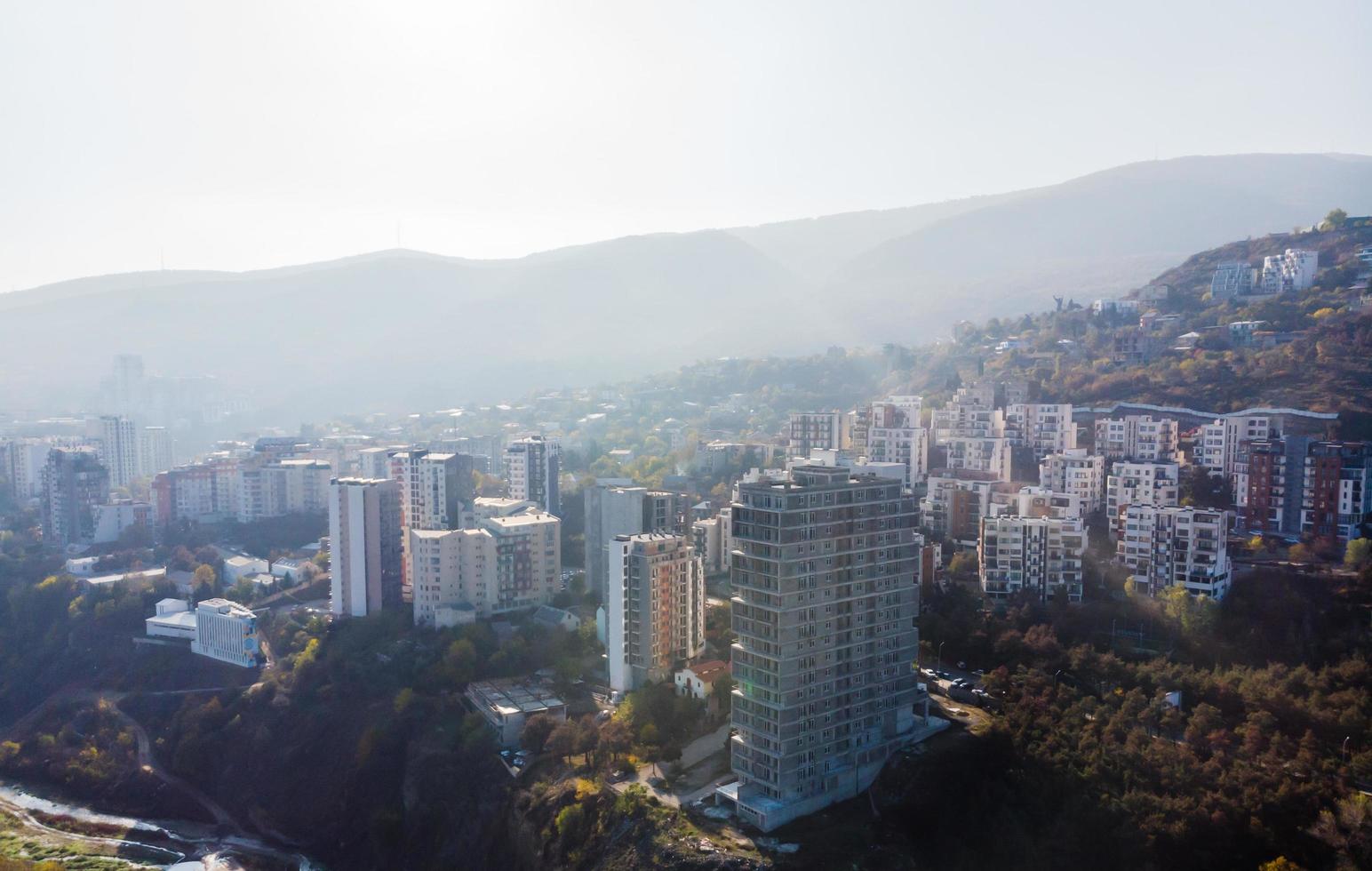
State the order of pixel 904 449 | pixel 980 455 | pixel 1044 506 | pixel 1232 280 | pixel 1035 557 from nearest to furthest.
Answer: pixel 1035 557, pixel 1044 506, pixel 980 455, pixel 904 449, pixel 1232 280

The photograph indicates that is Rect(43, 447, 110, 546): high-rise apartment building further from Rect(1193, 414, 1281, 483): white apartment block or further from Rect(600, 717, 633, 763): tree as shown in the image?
Rect(1193, 414, 1281, 483): white apartment block

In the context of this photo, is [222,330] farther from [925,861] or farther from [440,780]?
[925,861]

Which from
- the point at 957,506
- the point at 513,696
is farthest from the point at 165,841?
the point at 957,506

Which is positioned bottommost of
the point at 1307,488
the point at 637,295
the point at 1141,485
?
the point at 1141,485

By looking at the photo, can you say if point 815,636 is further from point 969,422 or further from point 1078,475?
point 969,422

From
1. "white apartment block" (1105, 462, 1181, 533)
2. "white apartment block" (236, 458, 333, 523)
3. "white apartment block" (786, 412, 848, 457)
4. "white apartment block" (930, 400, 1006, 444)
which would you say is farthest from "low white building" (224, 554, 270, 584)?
"white apartment block" (1105, 462, 1181, 533)

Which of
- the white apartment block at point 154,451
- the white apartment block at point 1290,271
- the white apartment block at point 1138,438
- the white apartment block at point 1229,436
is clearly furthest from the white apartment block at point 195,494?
the white apartment block at point 1290,271

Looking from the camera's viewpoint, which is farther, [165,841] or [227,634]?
[227,634]
